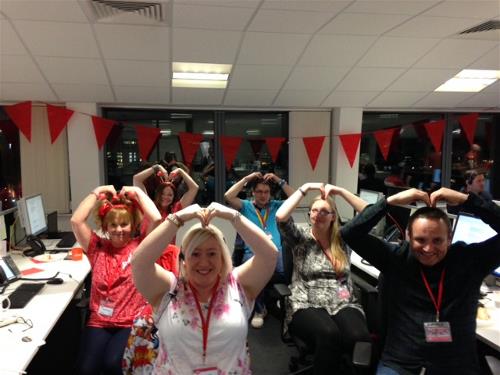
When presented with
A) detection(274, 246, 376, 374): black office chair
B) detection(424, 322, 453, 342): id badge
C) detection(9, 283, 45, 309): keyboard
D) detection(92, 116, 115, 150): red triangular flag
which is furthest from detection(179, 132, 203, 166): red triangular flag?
detection(424, 322, 453, 342): id badge

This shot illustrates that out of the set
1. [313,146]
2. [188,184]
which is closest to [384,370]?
[188,184]

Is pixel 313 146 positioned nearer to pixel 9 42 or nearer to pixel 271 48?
pixel 271 48

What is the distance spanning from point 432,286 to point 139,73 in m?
3.30

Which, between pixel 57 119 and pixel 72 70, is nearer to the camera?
pixel 72 70

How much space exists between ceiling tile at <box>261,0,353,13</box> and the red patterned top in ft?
7.03

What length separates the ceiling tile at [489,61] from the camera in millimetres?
3863

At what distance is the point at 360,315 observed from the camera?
2.16m

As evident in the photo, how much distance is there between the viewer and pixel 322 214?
2.30 meters

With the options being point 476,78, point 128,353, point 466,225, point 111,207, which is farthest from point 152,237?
point 476,78

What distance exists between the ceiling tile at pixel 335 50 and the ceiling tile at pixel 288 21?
0.69 feet

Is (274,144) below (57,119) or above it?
below

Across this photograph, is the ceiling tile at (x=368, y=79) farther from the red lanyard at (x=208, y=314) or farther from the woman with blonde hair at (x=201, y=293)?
the red lanyard at (x=208, y=314)

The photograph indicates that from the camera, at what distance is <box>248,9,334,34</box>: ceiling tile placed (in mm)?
2930

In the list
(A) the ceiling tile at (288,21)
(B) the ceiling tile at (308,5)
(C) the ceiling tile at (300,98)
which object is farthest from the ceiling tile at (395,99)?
(B) the ceiling tile at (308,5)
